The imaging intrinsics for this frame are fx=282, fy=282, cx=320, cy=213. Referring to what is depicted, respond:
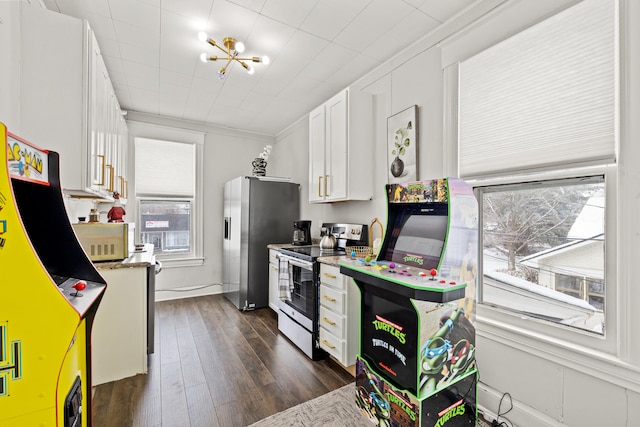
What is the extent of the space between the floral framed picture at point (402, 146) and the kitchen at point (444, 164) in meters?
0.06

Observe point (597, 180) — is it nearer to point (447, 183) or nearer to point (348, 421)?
point (447, 183)

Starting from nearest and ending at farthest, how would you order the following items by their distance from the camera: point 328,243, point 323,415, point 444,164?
point 323,415, point 444,164, point 328,243

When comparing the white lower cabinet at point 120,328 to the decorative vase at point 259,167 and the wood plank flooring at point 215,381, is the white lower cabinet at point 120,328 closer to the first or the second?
the wood plank flooring at point 215,381

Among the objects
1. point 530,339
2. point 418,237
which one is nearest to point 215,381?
point 418,237

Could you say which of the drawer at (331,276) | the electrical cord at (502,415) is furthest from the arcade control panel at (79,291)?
the electrical cord at (502,415)

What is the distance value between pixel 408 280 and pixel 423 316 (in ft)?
0.63

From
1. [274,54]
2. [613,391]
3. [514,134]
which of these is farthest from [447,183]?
[274,54]

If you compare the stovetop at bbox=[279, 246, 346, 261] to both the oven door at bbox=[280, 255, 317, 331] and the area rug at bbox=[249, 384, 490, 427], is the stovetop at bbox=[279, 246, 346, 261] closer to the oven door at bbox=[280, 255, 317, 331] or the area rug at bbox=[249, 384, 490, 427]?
the oven door at bbox=[280, 255, 317, 331]

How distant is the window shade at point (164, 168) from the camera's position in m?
4.13

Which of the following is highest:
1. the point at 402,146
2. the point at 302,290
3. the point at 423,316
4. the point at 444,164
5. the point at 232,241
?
the point at 402,146

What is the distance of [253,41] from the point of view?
2.43 metres

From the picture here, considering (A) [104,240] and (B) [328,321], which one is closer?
(A) [104,240]

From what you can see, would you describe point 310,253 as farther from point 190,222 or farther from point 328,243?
point 190,222

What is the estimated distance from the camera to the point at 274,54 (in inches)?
103
